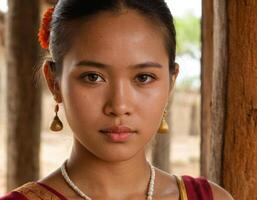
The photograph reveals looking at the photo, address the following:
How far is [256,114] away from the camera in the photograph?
2.13 meters

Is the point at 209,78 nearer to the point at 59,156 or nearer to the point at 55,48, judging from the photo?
the point at 55,48

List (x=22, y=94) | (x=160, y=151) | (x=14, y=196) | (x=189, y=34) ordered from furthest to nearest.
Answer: (x=189, y=34), (x=160, y=151), (x=22, y=94), (x=14, y=196)

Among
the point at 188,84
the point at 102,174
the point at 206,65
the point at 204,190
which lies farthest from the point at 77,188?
the point at 188,84

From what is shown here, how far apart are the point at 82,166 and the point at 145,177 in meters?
0.23

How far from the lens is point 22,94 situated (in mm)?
4324

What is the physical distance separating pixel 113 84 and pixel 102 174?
1.22 feet

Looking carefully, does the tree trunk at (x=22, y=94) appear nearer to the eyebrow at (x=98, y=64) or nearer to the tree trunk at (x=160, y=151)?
the tree trunk at (x=160, y=151)

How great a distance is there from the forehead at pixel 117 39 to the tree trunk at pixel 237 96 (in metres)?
0.43

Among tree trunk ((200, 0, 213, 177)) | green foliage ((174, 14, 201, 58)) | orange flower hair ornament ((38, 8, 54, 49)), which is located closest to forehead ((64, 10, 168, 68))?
orange flower hair ornament ((38, 8, 54, 49))

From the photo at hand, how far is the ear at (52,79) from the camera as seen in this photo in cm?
190

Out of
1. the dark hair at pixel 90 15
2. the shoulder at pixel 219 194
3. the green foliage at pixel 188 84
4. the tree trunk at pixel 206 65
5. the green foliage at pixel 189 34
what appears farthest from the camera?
the green foliage at pixel 188 84

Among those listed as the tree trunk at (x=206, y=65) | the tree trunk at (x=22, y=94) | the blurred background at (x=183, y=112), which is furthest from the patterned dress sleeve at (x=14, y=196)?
the blurred background at (x=183, y=112)

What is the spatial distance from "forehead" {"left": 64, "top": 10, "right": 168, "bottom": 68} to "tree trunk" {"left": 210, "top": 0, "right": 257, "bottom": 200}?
1.40ft

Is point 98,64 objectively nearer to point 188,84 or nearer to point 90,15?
point 90,15
